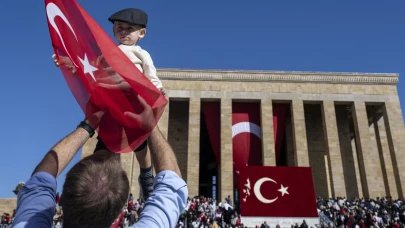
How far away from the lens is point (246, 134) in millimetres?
29422

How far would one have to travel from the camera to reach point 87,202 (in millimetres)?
1497

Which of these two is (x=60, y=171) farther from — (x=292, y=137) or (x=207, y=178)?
(x=207, y=178)

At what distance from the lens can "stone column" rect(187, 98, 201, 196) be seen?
27081 mm

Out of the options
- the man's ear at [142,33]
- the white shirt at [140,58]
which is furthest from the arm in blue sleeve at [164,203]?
the man's ear at [142,33]

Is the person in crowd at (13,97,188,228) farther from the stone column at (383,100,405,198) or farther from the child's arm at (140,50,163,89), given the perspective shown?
the stone column at (383,100,405,198)

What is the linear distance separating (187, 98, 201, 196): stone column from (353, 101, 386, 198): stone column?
43.2ft

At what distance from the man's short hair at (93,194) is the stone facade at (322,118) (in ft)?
85.8

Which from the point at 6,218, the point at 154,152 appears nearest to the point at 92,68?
the point at 154,152

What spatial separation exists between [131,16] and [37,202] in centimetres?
198

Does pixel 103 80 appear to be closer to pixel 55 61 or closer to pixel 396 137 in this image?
pixel 55 61

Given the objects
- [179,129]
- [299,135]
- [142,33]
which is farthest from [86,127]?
[179,129]

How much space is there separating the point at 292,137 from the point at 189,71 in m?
10.9

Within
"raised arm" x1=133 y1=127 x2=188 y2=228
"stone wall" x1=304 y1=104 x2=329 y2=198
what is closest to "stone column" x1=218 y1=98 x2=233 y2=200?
"stone wall" x1=304 y1=104 x2=329 y2=198

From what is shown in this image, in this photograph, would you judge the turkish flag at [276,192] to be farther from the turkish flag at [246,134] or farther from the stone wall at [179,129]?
the stone wall at [179,129]
